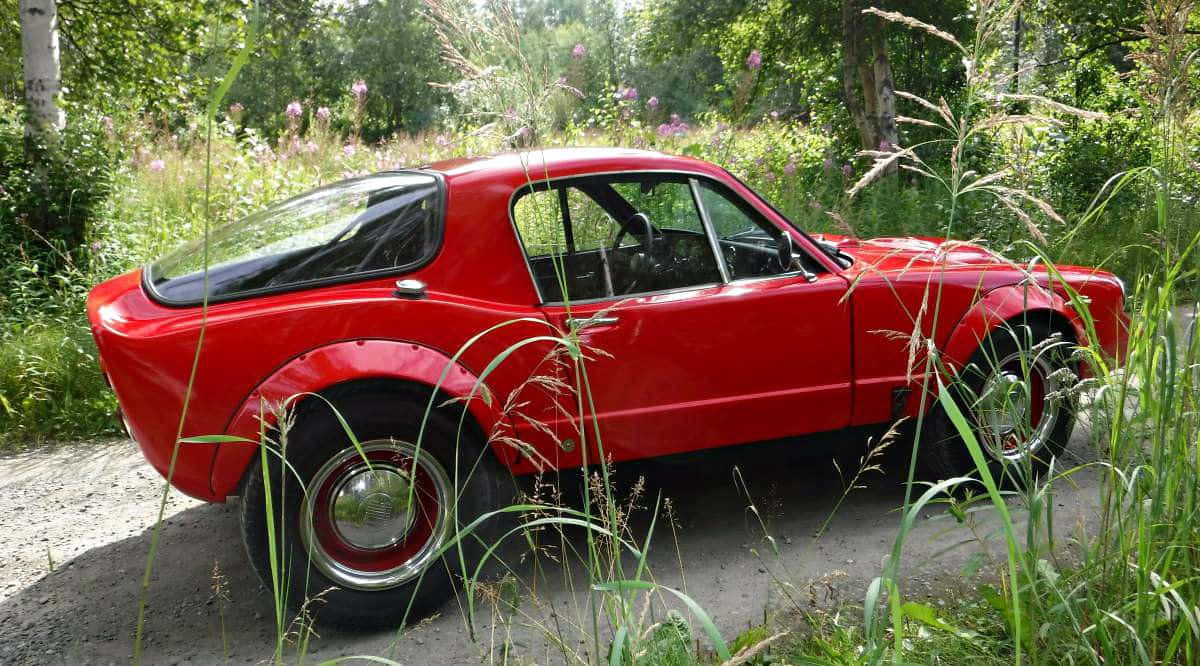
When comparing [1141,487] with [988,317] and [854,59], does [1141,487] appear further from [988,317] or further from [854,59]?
[854,59]

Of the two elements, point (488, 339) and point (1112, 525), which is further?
point (488, 339)

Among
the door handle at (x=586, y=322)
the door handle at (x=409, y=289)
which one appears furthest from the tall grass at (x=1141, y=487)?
the door handle at (x=409, y=289)

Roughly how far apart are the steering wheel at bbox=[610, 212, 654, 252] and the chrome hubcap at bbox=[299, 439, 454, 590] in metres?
1.20

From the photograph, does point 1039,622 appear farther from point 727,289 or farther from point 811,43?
point 811,43

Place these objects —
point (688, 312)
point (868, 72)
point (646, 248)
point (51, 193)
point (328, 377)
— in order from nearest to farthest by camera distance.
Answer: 1. point (328, 377)
2. point (688, 312)
3. point (646, 248)
4. point (51, 193)
5. point (868, 72)

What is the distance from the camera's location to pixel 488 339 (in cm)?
334

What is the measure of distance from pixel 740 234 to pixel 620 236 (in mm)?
507

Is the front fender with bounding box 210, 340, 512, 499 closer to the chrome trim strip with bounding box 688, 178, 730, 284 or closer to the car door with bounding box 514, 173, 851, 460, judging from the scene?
the car door with bounding box 514, 173, 851, 460

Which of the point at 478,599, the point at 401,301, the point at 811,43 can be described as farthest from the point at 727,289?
the point at 811,43

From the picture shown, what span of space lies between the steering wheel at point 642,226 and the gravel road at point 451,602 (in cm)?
86

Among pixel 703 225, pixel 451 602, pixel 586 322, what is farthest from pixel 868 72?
pixel 586 322

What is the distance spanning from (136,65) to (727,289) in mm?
10515

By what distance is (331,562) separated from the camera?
3.18 metres

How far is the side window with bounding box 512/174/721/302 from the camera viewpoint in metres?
3.65
